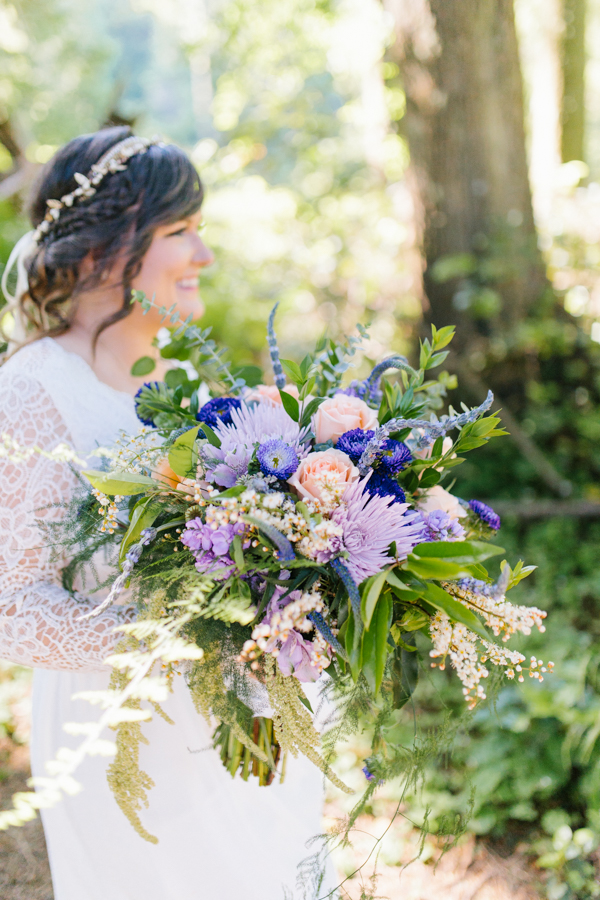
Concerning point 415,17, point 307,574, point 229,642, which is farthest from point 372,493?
point 415,17

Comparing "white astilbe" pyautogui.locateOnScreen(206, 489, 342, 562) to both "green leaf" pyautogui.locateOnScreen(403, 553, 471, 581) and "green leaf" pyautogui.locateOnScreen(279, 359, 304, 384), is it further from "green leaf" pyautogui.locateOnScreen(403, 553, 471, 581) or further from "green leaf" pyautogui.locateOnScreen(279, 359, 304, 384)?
"green leaf" pyautogui.locateOnScreen(279, 359, 304, 384)

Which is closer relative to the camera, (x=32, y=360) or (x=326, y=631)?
(x=326, y=631)

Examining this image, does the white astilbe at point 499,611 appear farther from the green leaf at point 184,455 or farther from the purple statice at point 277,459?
the green leaf at point 184,455

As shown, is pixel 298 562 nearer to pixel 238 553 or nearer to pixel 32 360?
pixel 238 553

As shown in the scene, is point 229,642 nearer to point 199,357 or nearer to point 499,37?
point 199,357

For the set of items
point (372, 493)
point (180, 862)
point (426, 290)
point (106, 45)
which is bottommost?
point (180, 862)

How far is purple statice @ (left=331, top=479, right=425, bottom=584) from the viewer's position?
103 cm

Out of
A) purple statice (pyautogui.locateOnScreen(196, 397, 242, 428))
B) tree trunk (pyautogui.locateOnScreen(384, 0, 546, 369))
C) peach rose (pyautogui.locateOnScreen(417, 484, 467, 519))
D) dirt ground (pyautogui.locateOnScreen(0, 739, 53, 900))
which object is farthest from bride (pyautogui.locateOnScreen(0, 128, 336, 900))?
tree trunk (pyautogui.locateOnScreen(384, 0, 546, 369))

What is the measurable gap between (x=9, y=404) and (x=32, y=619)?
1.71ft

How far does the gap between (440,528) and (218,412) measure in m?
0.52

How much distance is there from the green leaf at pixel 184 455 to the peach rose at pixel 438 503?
47 centimetres

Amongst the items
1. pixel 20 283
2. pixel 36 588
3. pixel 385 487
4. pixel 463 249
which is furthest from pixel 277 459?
pixel 463 249

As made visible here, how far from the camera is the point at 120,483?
3.64 feet

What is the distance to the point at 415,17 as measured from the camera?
355cm
